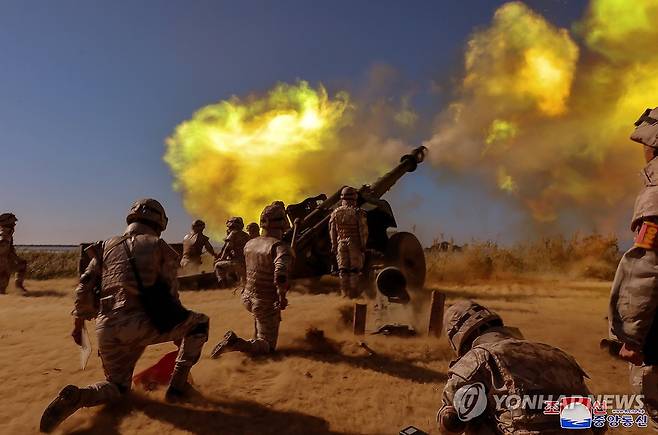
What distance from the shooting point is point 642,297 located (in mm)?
2594

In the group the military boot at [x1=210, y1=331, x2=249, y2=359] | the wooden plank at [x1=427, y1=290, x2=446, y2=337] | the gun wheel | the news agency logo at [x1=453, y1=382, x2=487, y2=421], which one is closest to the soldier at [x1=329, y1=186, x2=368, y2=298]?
the gun wheel

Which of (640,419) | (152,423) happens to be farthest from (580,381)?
(152,423)

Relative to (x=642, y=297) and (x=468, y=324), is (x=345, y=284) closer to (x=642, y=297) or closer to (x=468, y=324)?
(x=468, y=324)

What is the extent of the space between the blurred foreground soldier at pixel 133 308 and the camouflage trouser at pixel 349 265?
221 inches

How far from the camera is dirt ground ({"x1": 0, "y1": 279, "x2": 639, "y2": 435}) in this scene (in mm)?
3959

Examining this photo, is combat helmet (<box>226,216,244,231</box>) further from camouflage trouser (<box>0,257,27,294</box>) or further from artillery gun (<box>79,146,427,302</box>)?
camouflage trouser (<box>0,257,27,294</box>)

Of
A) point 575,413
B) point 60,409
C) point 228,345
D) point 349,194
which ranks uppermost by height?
point 349,194

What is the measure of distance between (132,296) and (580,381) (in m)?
3.42

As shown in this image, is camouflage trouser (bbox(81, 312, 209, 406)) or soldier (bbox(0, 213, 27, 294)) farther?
soldier (bbox(0, 213, 27, 294))

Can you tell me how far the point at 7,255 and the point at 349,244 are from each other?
10.1 meters

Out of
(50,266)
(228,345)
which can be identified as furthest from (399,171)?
(50,266)

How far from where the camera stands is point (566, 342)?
6.36 metres

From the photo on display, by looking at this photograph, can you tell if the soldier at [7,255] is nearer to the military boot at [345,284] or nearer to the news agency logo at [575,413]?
the military boot at [345,284]

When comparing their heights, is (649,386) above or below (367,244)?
below
